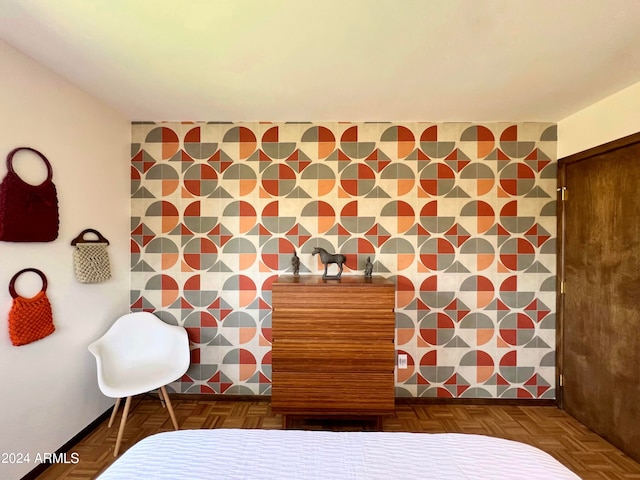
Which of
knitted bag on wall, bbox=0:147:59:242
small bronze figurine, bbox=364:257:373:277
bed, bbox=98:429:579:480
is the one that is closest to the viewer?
bed, bbox=98:429:579:480

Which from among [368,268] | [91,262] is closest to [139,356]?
[91,262]

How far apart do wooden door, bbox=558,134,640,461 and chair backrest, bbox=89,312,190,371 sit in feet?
9.53

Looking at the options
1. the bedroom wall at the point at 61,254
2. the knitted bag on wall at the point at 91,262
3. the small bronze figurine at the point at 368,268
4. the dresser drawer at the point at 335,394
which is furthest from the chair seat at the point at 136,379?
the small bronze figurine at the point at 368,268

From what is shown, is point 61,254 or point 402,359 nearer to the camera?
point 61,254

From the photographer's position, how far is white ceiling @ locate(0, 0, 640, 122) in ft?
4.99

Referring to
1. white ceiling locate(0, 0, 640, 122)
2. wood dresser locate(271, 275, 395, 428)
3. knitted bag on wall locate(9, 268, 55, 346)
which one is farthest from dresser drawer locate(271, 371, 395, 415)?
white ceiling locate(0, 0, 640, 122)

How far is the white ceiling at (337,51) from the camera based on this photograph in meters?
1.52

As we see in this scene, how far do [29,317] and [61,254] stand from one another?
45 centimetres

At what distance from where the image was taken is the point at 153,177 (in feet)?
9.84

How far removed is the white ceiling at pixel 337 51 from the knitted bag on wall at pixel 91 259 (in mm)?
1023

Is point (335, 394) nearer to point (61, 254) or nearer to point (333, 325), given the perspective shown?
point (333, 325)

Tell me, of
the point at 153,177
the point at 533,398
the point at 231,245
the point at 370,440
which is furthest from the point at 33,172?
the point at 533,398

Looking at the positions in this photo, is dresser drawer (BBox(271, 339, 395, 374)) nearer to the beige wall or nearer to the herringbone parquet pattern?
the herringbone parquet pattern

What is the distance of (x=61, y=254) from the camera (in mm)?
2258
